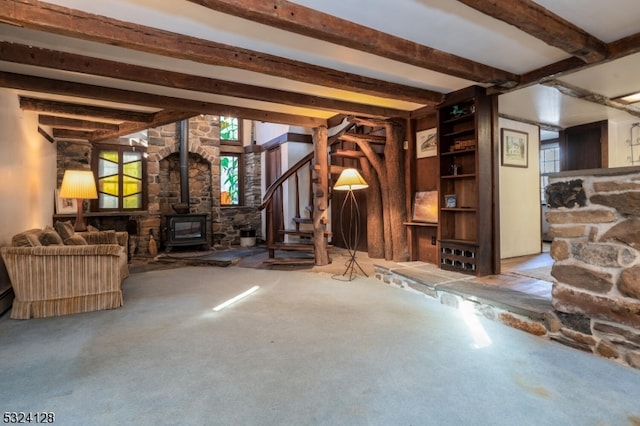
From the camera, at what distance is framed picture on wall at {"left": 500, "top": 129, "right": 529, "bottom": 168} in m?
4.79

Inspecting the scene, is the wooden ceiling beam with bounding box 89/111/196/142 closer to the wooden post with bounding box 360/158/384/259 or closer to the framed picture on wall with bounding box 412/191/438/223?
the wooden post with bounding box 360/158/384/259

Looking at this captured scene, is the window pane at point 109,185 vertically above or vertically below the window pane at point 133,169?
below

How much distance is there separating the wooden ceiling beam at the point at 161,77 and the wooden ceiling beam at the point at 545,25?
2.41m

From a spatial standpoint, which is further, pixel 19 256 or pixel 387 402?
pixel 19 256

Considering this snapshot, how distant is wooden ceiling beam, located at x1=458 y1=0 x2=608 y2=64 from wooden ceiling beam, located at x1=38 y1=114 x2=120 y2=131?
5784 millimetres

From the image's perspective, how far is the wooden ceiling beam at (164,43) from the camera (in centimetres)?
227

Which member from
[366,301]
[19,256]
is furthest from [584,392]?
[19,256]

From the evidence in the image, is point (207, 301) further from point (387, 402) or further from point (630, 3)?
point (630, 3)

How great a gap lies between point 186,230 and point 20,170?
3398 mm

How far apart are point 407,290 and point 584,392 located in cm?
216

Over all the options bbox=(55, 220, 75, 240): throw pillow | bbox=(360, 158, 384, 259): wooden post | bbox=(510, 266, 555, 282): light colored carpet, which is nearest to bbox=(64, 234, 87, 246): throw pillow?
bbox=(55, 220, 75, 240): throw pillow

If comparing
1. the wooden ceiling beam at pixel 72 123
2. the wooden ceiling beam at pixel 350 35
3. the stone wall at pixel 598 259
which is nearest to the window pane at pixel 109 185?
the wooden ceiling beam at pixel 72 123

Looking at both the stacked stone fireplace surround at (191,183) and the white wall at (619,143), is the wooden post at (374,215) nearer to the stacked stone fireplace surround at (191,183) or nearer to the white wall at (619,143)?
the white wall at (619,143)

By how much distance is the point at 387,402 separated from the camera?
1.77 metres
